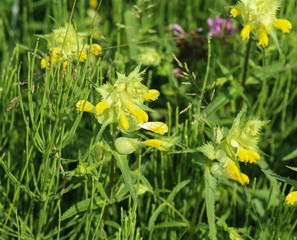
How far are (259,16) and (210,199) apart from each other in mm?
668

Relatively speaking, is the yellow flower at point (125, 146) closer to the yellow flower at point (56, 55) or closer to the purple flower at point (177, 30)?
the yellow flower at point (56, 55)

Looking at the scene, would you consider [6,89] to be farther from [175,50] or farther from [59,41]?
[175,50]

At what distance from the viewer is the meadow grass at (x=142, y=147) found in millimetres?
1119

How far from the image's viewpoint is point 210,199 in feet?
3.71

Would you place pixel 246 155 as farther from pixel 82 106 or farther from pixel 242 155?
pixel 82 106

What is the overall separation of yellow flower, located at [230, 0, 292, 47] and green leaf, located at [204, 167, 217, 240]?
515 millimetres

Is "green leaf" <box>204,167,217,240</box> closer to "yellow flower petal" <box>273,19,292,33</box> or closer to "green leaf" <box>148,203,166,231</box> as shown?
"green leaf" <box>148,203,166,231</box>

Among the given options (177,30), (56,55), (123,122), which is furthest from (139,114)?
(177,30)

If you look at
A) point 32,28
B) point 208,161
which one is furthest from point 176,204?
point 32,28

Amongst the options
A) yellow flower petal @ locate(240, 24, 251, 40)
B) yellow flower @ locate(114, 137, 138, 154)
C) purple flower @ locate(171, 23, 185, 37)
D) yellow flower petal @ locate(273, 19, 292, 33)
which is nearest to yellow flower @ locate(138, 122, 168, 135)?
yellow flower @ locate(114, 137, 138, 154)

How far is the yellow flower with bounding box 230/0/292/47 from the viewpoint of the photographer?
1361 millimetres

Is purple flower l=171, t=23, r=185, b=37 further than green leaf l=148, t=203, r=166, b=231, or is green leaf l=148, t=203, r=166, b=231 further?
purple flower l=171, t=23, r=185, b=37

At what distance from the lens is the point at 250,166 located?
1689 millimetres

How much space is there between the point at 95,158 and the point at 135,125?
0.80 ft
